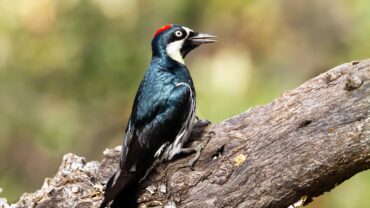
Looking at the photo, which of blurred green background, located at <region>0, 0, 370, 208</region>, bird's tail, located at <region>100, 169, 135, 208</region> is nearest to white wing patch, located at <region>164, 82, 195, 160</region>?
bird's tail, located at <region>100, 169, 135, 208</region>

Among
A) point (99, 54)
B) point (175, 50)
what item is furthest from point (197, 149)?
point (99, 54)

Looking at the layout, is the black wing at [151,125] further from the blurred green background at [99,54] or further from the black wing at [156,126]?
the blurred green background at [99,54]

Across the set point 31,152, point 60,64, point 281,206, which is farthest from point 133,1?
point 281,206

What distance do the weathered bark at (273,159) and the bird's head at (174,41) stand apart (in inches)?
29.2

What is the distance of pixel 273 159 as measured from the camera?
4.07 metres

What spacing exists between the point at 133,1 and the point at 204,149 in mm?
5279

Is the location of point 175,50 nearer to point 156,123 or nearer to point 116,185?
point 156,123

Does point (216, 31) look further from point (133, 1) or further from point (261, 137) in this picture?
point (261, 137)

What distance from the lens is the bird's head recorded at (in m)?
5.16

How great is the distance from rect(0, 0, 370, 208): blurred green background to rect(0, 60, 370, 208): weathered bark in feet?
13.7

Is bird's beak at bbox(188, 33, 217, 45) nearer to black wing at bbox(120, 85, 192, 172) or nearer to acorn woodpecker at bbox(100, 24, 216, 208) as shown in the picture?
acorn woodpecker at bbox(100, 24, 216, 208)

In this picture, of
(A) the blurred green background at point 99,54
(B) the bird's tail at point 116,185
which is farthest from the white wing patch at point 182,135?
(A) the blurred green background at point 99,54

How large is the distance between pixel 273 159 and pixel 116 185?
83cm

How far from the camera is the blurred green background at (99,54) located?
8984 millimetres
